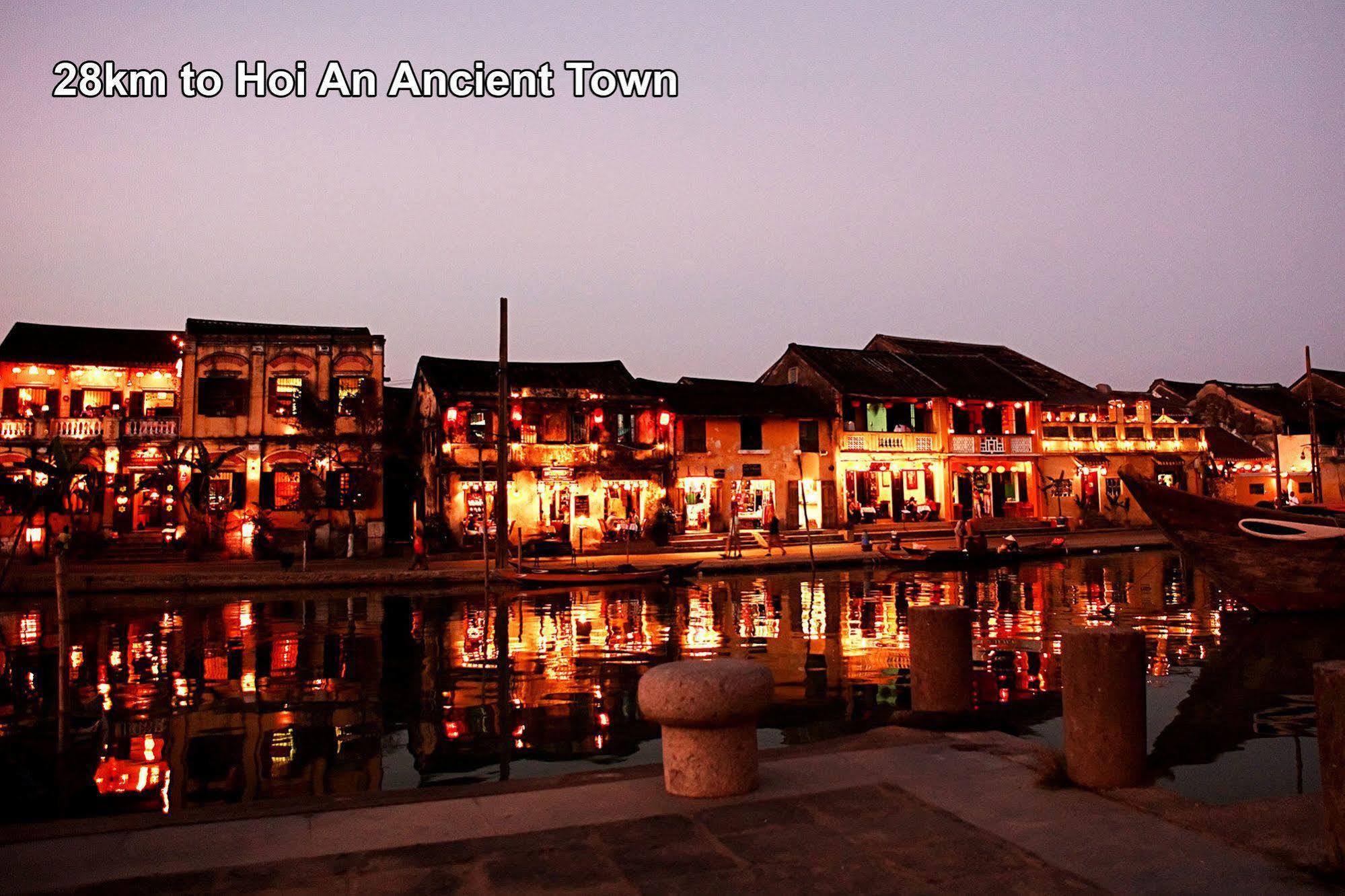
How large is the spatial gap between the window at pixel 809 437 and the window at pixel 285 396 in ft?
66.2

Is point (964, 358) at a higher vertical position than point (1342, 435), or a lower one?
higher

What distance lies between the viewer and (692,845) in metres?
4.60

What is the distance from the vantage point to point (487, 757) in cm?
805

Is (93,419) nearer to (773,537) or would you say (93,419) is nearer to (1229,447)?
(773,537)

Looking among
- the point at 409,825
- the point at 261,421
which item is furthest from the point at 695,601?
the point at 261,421

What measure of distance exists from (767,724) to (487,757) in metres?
2.69

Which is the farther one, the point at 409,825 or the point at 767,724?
the point at 767,724

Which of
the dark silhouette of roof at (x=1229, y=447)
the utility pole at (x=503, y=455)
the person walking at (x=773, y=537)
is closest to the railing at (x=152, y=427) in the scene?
the utility pole at (x=503, y=455)

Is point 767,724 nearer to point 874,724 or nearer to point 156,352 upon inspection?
point 874,724

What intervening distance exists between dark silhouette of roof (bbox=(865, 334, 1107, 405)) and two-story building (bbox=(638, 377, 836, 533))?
316 inches

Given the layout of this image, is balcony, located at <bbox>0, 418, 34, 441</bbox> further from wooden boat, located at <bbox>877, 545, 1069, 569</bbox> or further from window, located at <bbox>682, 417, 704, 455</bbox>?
wooden boat, located at <bbox>877, 545, 1069, 569</bbox>

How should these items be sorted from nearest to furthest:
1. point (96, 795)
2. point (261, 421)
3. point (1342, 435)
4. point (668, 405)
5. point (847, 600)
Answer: point (96, 795)
point (847, 600)
point (261, 421)
point (668, 405)
point (1342, 435)

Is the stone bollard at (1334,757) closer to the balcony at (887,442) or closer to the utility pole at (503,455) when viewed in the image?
the utility pole at (503,455)

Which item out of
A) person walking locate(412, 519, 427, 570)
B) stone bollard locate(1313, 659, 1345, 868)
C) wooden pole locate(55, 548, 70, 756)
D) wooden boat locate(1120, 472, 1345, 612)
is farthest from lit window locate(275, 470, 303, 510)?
stone bollard locate(1313, 659, 1345, 868)
